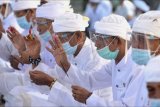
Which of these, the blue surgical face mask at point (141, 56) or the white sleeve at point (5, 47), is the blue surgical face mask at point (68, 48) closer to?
the blue surgical face mask at point (141, 56)

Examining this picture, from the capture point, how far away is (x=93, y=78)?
5711 millimetres

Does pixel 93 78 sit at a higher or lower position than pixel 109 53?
lower


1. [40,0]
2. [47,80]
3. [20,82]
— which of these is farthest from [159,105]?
[40,0]

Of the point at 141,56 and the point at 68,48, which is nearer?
the point at 141,56

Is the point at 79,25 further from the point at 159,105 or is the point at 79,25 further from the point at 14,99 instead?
the point at 159,105

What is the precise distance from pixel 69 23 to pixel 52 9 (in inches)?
39.0

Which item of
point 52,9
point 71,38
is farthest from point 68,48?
point 52,9

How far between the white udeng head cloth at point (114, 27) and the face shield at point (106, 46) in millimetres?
47

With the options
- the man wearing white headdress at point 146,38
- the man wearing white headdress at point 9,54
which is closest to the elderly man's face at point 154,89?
the man wearing white headdress at point 146,38

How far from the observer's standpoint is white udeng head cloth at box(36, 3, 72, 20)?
265 inches

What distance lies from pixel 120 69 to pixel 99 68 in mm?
652

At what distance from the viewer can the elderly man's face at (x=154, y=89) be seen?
4.11 metres

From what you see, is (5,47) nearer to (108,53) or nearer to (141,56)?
(108,53)

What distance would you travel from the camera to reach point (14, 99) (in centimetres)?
543
